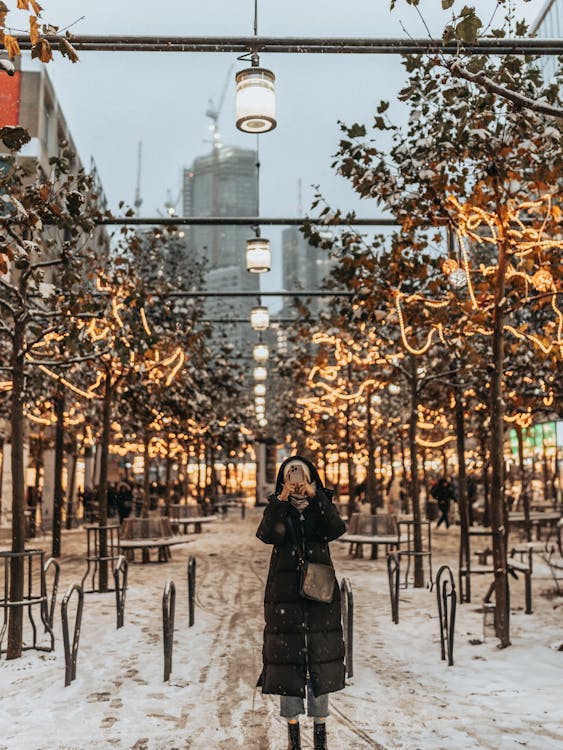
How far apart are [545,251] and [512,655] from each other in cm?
476

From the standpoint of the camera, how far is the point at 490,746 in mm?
5758

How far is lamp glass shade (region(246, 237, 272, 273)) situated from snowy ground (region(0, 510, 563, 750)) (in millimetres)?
5431

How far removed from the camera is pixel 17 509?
28.4 ft

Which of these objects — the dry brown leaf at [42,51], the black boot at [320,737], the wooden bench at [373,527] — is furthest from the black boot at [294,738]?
the wooden bench at [373,527]

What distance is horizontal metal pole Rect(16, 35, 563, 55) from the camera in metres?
6.65

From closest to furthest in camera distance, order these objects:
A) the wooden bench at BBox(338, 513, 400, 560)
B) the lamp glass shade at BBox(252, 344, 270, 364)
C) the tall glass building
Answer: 1. the wooden bench at BBox(338, 513, 400, 560)
2. the lamp glass shade at BBox(252, 344, 270, 364)
3. the tall glass building

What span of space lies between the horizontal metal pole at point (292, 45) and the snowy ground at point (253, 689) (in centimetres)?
549

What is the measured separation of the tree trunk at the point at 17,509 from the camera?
8492 millimetres

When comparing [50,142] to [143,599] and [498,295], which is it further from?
[498,295]

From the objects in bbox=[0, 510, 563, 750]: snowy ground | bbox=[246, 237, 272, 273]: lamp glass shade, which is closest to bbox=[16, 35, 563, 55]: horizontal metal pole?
bbox=[0, 510, 563, 750]: snowy ground

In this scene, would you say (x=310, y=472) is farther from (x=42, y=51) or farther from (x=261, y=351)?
(x=261, y=351)

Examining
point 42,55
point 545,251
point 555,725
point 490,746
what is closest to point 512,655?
point 555,725

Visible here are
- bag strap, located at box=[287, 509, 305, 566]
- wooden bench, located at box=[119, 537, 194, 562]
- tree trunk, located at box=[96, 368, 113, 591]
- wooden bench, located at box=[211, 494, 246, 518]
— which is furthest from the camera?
wooden bench, located at box=[211, 494, 246, 518]

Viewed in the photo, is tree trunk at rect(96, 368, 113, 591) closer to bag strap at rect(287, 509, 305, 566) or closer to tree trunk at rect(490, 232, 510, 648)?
tree trunk at rect(490, 232, 510, 648)
